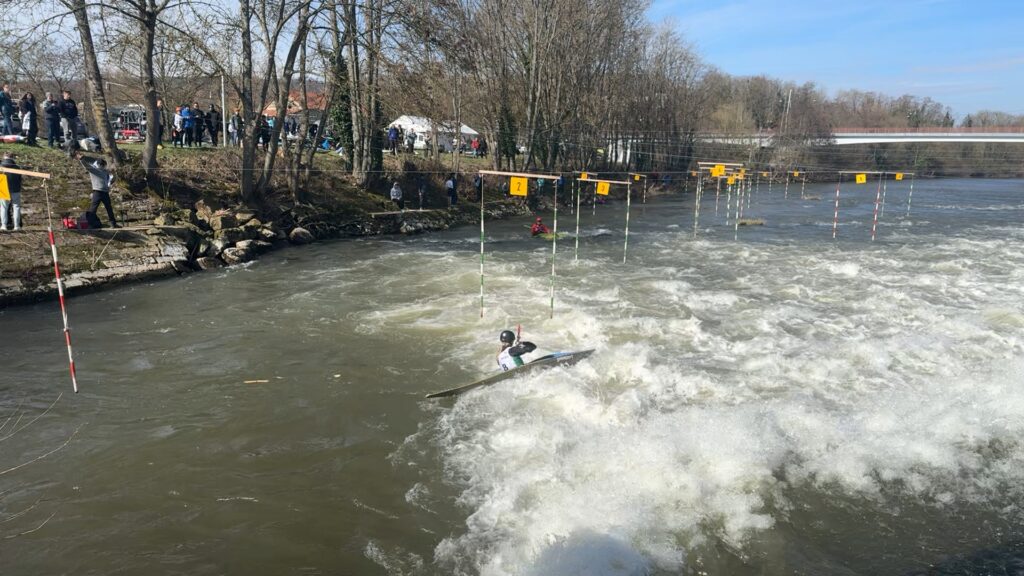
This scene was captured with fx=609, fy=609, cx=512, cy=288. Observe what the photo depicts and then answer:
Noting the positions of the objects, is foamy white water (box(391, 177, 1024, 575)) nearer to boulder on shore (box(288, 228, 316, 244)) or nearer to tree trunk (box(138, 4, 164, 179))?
boulder on shore (box(288, 228, 316, 244))

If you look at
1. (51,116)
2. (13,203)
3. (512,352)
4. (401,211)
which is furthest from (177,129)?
(512,352)

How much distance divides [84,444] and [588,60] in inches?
1680

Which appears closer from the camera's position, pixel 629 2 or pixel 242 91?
pixel 242 91

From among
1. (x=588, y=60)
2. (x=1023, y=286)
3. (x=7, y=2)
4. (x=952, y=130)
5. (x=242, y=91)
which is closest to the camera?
(x=7, y=2)

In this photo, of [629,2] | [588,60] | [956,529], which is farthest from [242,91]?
[629,2]

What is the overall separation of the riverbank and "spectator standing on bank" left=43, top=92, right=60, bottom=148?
1.19 metres

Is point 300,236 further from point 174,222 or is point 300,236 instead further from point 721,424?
point 721,424

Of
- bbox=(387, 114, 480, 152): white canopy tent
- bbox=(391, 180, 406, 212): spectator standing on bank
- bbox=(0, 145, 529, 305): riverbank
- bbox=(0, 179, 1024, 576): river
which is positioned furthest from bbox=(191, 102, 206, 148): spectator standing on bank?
bbox=(0, 179, 1024, 576): river

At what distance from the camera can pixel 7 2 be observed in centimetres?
1659

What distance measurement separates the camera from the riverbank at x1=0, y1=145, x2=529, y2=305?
1545 centimetres

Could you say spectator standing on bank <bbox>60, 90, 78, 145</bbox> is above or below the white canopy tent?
below

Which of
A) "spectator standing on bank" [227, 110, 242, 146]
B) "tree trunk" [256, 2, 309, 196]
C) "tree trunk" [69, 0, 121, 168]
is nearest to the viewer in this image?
"tree trunk" [69, 0, 121, 168]

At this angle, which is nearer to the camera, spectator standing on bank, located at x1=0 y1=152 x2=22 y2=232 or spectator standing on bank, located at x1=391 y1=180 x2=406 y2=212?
spectator standing on bank, located at x1=0 y1=152 x2=22 y2=232

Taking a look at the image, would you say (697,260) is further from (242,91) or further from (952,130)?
(952,130)
